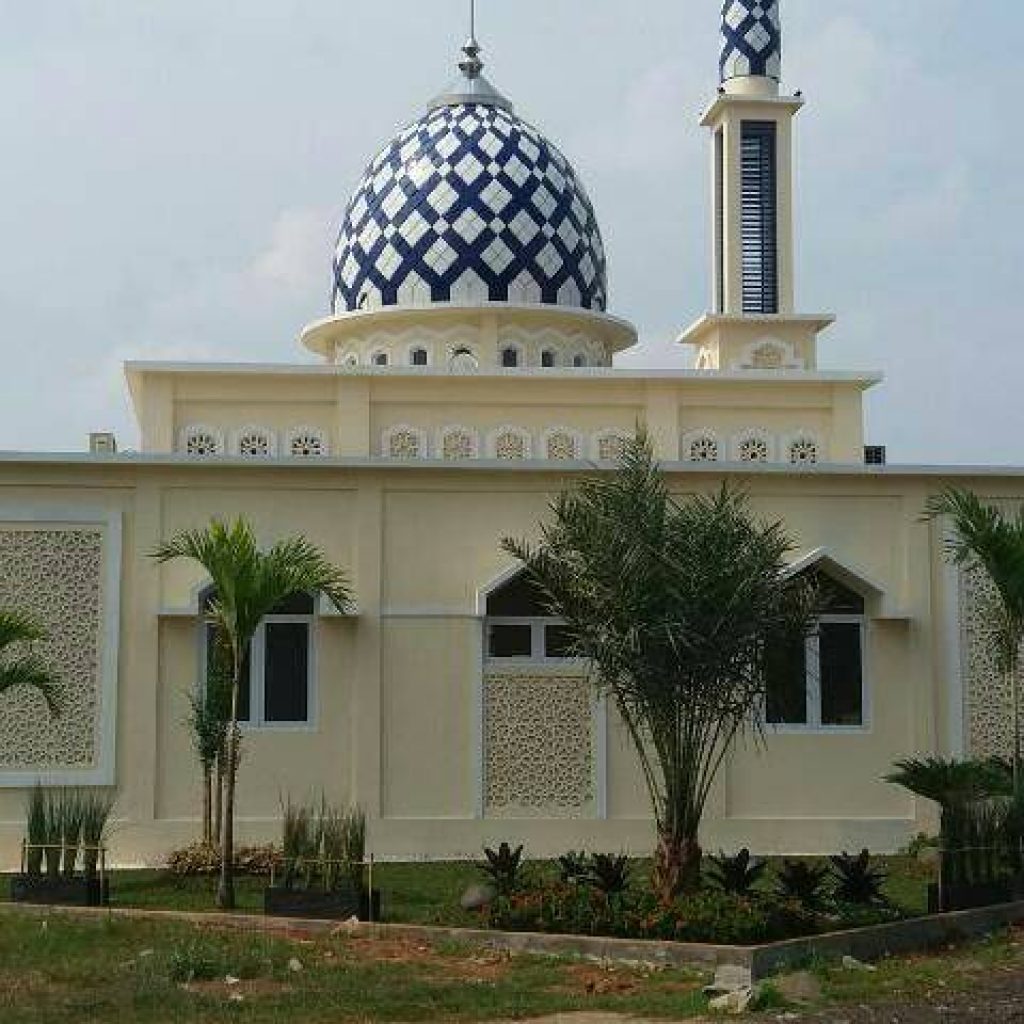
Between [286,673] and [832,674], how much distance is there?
5.19 m

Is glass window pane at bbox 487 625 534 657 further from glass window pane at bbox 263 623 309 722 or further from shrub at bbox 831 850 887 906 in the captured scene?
shrub at bbox 831 850 887 906

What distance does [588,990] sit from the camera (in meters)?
10.0

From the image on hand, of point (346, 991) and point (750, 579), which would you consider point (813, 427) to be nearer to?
point (750, 579)

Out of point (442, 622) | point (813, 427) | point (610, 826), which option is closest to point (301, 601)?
point (442, 622)

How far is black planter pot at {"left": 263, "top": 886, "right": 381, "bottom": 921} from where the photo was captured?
12.1 metres

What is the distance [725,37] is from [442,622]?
9.58m

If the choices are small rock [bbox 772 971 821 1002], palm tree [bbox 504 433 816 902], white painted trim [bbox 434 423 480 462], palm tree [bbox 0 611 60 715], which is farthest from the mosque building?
small rock [bbox 772 971 821 1002]

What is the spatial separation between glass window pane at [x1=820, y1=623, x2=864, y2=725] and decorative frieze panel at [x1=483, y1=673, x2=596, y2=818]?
7.51 feet

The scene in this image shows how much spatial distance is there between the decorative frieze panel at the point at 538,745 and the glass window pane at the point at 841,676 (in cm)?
229

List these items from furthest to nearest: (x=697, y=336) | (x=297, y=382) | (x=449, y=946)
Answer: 1. (x=697, y=336)
2. (x=297, y=382)
3. (x=449, y=946)

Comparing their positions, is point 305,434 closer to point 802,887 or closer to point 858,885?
point 858,885

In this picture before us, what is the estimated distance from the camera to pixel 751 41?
2234cm

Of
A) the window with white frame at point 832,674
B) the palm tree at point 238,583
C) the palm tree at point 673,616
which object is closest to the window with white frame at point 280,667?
the palm tree at point 238,583

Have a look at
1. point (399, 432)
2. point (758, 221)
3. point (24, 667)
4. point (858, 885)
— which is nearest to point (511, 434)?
point (399, 432)
